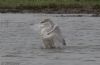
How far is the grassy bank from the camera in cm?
3544

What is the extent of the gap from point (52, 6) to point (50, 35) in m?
20.4

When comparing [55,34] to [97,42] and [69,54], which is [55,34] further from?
[97,42]

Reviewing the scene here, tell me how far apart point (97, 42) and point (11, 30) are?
16.9 ft

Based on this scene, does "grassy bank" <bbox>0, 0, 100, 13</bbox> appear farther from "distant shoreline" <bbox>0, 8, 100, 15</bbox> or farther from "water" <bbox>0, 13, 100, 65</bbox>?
"water" <bbox>0, 13, 100, 65</bbox>

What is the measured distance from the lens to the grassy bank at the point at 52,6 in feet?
116

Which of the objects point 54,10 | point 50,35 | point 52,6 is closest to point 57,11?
point 54,10

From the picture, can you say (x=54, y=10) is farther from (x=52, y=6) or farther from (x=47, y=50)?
(x=47, y=50)

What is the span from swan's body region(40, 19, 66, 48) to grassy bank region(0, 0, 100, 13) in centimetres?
1881

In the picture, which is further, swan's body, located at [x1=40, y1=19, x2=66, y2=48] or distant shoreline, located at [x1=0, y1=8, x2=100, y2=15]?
distant shoreline, located at [x1=0, y1=8, x2=100, y2=15]

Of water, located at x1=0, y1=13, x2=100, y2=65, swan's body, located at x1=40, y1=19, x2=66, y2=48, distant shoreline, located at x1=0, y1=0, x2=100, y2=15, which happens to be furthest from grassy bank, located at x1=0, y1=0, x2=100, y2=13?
swan's body, located at x1=40, y1=19, x2=66, y2=48

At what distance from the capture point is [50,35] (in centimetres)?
1597

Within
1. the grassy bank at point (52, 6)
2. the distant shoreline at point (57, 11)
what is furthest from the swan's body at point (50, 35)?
the grassy bank at point (52, 6)

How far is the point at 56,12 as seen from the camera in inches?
1364

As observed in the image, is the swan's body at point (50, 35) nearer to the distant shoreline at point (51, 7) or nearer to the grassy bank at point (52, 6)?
the distant shoreline at point (51, 7)
